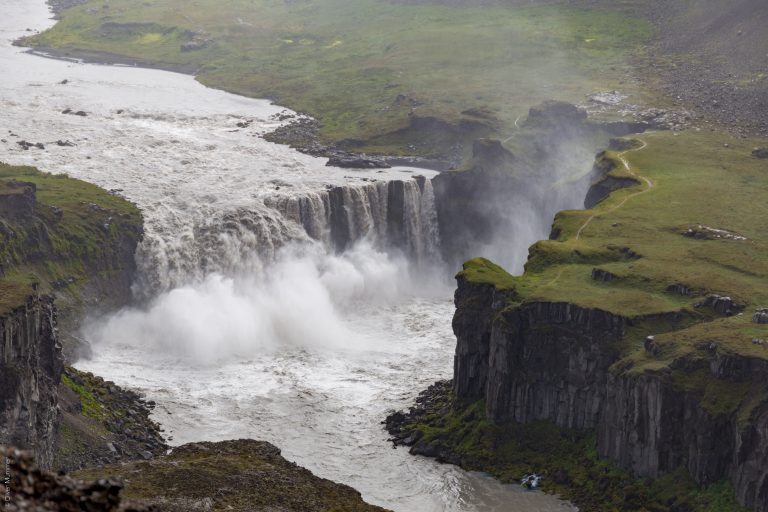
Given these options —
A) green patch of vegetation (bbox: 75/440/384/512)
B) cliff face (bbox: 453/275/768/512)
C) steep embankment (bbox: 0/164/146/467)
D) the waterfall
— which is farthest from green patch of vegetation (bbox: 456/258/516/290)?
the waterfall

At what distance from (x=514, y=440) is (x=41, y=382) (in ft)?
102

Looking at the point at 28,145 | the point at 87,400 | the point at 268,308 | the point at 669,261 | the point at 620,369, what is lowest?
the point at 87,400

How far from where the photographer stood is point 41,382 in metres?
74.6

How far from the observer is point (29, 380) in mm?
72312

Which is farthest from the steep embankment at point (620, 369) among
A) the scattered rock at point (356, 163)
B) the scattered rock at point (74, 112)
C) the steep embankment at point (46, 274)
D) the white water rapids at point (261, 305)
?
the scattered rock at point (74, 112)

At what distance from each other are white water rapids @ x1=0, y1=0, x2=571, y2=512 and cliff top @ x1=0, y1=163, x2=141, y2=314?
13.2 ft

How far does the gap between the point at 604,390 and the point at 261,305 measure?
41264 mm

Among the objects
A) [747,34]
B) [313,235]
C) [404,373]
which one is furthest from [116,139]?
[747,34]

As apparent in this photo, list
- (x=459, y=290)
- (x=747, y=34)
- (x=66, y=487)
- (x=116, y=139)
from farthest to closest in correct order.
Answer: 1. (x=747, y=34)
2. (x=116, y=139)
3. (x=459, y=290)
4. (x=66, y=487)

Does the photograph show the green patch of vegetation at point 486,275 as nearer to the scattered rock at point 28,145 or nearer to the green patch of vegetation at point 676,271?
the green patch of vegetation at point 676,271

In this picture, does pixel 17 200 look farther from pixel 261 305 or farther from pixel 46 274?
pixel 261 305

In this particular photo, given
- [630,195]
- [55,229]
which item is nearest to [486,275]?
[630,195]

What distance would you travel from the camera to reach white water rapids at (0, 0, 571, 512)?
8644cm

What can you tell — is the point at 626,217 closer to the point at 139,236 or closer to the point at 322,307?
the point at 322,307
